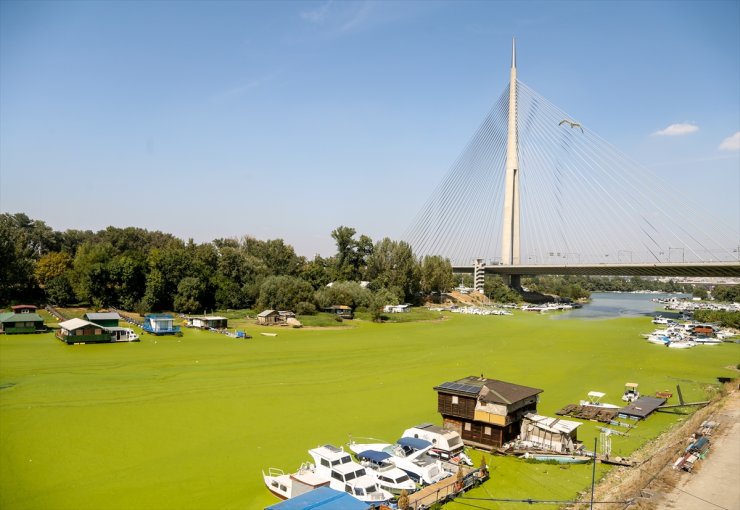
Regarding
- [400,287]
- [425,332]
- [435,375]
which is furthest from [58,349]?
[400,287]

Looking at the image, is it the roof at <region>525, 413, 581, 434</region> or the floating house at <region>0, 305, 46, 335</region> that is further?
the floating house at <region>0, 305, 46, 335</region>

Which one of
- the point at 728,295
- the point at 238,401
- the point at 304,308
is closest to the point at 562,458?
the point at 238,401

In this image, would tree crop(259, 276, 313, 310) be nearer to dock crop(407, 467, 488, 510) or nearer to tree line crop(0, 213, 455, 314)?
tree line crop(0, 213, 455, 314)

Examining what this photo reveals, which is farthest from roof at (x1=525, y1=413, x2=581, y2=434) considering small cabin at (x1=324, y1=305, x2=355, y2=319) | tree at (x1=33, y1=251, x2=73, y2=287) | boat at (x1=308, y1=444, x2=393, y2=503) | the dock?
tree at (x1=33, y1=251, x2=73, y2=287)

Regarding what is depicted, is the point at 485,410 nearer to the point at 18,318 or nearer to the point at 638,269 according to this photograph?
the point at 18,318

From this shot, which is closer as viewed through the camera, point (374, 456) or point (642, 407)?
point (374, 456)

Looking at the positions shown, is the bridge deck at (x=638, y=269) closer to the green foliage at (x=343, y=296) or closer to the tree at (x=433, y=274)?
the tree at (x=433, y=274)
